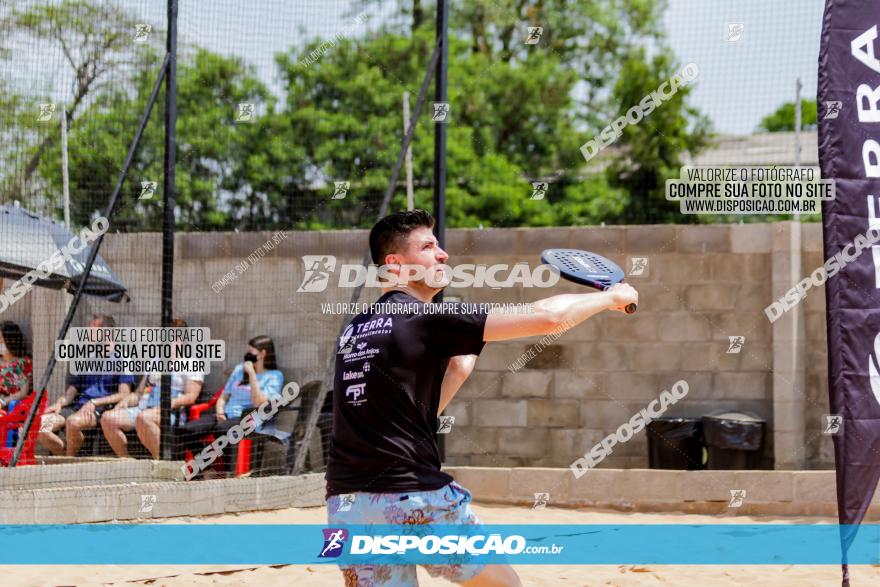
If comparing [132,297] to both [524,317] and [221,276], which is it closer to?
[221,276]

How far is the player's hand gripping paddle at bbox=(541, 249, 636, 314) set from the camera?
3219mm

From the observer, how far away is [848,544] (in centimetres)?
521

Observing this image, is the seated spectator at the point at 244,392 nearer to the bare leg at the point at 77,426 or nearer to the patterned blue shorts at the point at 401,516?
the bare leg at the point at 77,426

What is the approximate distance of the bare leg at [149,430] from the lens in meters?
8.07

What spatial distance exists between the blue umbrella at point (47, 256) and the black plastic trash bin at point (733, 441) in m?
4.80

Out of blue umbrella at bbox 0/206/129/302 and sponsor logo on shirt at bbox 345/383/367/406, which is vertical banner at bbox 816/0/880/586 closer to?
sponsor logo on shirt at bbox 345/383/367/406

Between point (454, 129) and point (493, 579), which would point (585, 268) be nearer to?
point (493, 579)

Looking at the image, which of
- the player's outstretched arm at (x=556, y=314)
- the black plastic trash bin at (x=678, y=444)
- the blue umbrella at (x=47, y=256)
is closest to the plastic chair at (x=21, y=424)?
the blue umbrella at (x=47, y=256)

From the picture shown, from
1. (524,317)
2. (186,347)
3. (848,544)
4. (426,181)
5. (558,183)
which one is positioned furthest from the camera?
(558,183)

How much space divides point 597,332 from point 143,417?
373cm

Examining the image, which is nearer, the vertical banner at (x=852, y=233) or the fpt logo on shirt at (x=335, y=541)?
the fpt logo on shirt at (x=335, y=541)

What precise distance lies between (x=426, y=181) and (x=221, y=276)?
11.8 m

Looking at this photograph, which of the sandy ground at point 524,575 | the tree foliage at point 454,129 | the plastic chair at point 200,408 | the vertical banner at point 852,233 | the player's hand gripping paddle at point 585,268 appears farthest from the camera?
the tree foliage at point 454,129

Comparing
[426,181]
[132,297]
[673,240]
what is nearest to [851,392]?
[673,240]
